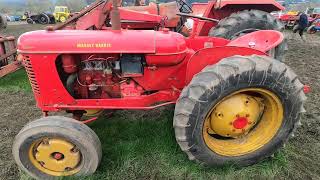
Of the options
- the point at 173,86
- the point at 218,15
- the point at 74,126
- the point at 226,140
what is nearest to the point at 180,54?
the point at 173,86

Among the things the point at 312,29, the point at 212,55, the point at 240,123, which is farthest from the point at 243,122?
the point at 312,29

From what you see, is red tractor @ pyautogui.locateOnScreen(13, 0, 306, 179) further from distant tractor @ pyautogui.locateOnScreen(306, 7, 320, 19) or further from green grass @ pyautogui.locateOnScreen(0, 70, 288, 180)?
distant tractor @ pyautogui.locateOnScreen(306, 7, 320, 19)

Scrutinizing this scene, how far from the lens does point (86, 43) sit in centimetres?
300

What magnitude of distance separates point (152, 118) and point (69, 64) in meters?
1.58

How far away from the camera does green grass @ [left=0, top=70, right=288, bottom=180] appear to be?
3.09 metres

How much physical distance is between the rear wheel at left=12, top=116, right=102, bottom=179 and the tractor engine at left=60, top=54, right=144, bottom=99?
1.90 feet

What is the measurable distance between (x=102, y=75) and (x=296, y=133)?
2.44 m

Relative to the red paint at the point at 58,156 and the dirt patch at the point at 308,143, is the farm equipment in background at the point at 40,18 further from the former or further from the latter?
the red paint at the point at 58,156

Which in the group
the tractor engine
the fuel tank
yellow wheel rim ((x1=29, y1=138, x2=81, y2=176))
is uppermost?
the fuel tank

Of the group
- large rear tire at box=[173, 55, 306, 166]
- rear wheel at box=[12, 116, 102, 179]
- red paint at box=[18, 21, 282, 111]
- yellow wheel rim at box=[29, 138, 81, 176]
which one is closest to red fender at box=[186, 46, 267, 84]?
red paint at box=[18, 21, 282, 111]

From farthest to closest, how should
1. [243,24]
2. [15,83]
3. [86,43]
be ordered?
[15,83] < [243,24] < [86,43]

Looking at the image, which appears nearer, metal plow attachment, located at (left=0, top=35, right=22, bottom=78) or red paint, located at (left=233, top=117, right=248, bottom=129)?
red paint, located at (left=233, top=117, right=248, bottom=129)

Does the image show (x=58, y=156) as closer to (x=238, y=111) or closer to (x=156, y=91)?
(x=156, y=91)

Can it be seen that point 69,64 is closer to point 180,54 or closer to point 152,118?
point 180,54
